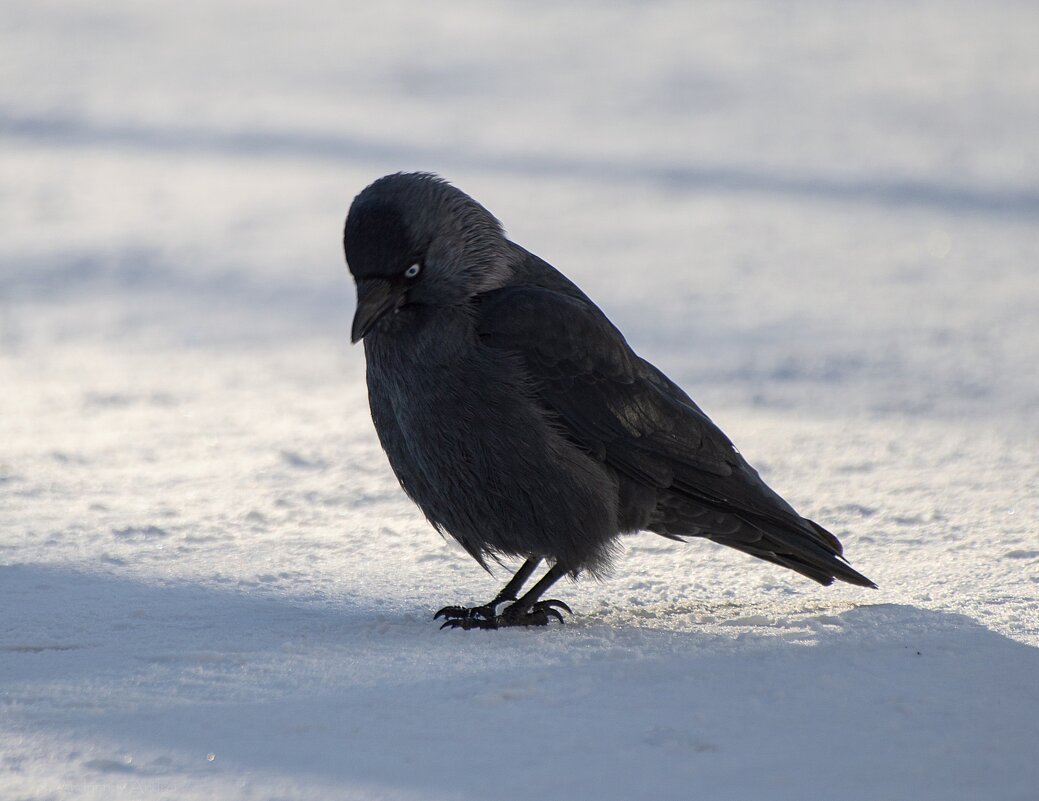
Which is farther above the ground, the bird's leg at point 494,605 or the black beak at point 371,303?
the black beak at point 371,303

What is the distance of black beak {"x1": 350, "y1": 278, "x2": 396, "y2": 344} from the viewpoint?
137 inches

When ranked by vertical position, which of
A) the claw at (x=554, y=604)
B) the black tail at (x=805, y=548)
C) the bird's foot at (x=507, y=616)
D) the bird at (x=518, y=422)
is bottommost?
the bird's foot at (x=507, y=616)

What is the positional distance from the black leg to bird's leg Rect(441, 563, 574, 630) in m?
0.01

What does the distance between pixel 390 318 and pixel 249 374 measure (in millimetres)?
2519

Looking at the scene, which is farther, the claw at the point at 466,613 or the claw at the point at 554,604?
the claw at the point at 554,604

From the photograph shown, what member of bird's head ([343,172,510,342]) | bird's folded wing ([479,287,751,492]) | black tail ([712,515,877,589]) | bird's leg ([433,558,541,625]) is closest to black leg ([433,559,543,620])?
bird's leg ([433,558,541,625])

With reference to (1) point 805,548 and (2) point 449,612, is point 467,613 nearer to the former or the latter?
(2) point 449,612

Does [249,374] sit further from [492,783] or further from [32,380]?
[492,783]

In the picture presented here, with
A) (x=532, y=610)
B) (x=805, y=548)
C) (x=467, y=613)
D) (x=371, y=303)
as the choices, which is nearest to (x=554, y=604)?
(x=532, y=610)

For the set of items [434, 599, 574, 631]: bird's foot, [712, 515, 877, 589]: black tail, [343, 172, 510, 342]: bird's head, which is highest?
[343, 172, 510, 342]: bird's head

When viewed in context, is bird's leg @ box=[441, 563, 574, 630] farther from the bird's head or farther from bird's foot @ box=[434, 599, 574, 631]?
the bird's head

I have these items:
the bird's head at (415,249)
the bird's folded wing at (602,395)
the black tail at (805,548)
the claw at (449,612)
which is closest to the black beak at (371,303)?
the bird's head at (415,249)

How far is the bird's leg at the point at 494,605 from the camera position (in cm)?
352

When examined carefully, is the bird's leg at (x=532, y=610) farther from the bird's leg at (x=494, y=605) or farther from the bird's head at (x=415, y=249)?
the bird's head at (x=415, y=249)
